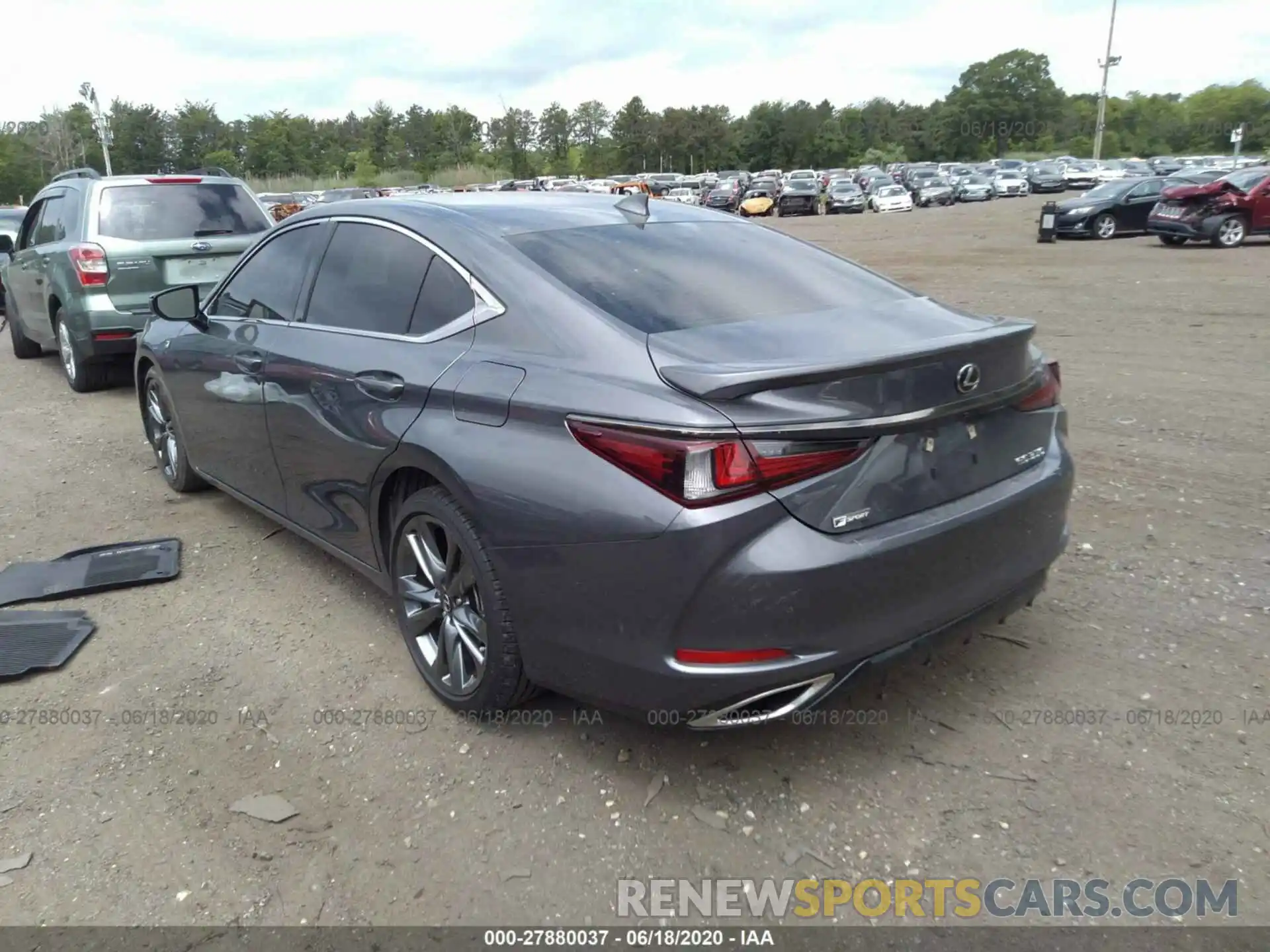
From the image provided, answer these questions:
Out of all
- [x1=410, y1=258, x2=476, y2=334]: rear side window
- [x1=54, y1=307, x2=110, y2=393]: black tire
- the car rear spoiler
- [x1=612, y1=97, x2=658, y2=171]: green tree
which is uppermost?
[x1=612, y1=97, x2=658, y2=171]: green tree

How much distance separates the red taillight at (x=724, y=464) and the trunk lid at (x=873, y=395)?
3 centimetres

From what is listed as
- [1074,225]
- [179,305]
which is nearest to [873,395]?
[179,305]

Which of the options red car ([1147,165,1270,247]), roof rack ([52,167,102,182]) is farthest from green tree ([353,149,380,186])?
roof rack ([52,167,102,182])

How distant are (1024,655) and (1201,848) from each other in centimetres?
103

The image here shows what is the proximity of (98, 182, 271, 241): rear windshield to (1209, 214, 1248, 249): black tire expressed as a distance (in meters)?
18.7

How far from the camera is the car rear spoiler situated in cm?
245

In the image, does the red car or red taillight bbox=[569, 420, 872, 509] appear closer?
red taillight bbox=[569, 420, 872, 509]

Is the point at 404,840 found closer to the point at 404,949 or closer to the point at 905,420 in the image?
the point at 404,949

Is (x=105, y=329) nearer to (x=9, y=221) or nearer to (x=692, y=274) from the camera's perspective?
(x=692, y=274)

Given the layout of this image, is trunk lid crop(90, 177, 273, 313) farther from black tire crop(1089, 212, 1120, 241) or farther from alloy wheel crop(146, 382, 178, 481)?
black tire crop(1089, 212, 1120, 241)

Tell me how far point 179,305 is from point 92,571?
1.38 metres

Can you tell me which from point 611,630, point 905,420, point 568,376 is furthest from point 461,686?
point 905,420

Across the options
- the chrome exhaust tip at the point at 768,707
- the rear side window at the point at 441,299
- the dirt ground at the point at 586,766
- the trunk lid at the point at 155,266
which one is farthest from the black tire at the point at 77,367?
the chrome exhaust tip at the point at 768,707

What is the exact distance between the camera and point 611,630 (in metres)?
2.64
